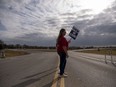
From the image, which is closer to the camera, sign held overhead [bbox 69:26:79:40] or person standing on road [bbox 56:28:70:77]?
person standing on road [bbox 56:28:70:77]

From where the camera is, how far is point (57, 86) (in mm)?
7605

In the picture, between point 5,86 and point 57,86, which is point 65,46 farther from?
point 5,86

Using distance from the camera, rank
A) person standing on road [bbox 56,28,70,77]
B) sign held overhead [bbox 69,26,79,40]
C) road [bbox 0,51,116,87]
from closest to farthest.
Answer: road [bbox 0,51,116,87], person standing on road [bbox 56,28,70,77], sign held overhead [bbox 69,26,79,40]

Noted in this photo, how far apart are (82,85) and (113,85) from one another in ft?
3.45

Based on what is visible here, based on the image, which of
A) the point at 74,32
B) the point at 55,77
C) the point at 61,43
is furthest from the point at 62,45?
the point at 74,32

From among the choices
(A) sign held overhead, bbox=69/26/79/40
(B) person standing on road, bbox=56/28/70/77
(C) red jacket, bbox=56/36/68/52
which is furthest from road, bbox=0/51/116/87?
(A) sign held overhead, bbox=69/26/79/40

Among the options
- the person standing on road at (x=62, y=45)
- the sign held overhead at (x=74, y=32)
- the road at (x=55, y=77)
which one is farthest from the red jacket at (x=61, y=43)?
the sign held overhead at (x=74, y=32)

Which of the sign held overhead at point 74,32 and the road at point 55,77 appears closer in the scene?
Answer: the road at point 55,77

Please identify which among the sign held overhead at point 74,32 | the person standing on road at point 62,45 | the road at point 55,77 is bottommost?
the road at point 55,77

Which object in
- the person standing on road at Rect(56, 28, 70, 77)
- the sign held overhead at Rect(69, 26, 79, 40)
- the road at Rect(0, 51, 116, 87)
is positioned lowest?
the road at Rect(0, 51, 116, 87)

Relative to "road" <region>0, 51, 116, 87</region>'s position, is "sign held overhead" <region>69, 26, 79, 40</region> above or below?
above

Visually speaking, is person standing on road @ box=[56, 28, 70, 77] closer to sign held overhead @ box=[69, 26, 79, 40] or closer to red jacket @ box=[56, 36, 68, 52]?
red jacket @ box=[56, 36, 68, 52]

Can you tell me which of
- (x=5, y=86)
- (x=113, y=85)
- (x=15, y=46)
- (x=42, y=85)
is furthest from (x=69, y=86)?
(x=15, y=46)

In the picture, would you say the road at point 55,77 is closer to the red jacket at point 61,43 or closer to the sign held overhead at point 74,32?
the red jacket at point 61,43
